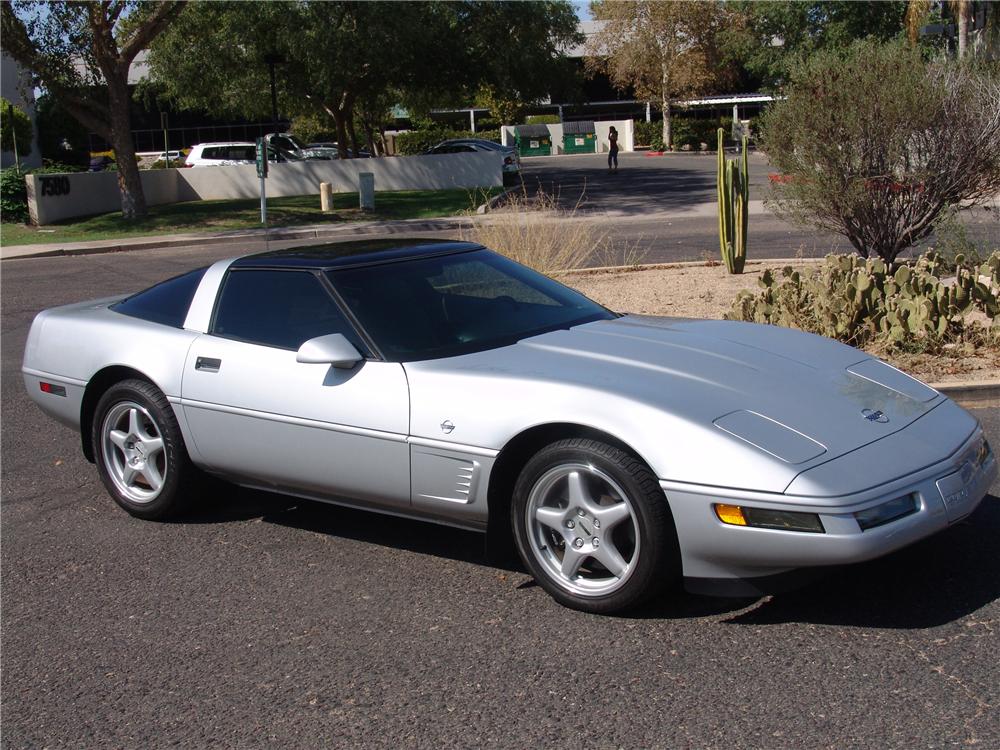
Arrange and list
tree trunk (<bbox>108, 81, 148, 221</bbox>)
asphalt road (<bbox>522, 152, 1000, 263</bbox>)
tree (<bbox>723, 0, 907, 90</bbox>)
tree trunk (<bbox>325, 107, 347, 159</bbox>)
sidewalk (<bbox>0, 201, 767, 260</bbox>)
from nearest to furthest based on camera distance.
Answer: asphalt road (<bbox>522, 152, 1000, 263</bbox>) < sidewalk (<bbox>0, 201, 767, 260</bbox>) < tree trunk (<bbox>108, 81, 148, 221</bbox>) < tree trunk (<bbox>325, 107, 347, 159</bbox>) < tree (<bbox>723, 0, 907, 90</bbox>)

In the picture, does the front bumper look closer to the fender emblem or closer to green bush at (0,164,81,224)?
the fender emblem


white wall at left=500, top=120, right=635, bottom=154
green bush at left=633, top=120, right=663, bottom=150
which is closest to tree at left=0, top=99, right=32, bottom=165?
white wall at left=500, top=120, right=635, bottom=154

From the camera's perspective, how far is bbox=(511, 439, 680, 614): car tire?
393 centimetres

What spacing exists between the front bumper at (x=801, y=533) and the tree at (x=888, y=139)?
7.14 m

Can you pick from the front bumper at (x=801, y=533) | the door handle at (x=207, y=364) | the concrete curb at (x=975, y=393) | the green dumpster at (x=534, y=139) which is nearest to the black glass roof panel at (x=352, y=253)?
the door handle at (x=207, y=364)

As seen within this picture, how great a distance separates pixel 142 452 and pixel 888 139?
25.3 ft

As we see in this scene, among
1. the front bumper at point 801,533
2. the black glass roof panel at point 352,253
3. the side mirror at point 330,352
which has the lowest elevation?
the front bumper at point 801,533

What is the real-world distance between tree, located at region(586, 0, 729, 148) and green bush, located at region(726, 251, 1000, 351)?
54.3m

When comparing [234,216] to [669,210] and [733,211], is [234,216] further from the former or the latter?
[733,211]

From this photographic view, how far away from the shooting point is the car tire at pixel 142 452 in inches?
211

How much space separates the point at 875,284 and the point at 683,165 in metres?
38.2

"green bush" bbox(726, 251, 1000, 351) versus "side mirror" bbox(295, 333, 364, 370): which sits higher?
"side mirror" bbox(295, 333, 364, 370)

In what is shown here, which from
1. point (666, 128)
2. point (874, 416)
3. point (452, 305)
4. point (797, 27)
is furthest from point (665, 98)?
point (874, 416)

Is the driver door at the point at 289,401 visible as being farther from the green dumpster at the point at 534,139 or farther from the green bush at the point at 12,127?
the green dumpster at the point at 534,139
